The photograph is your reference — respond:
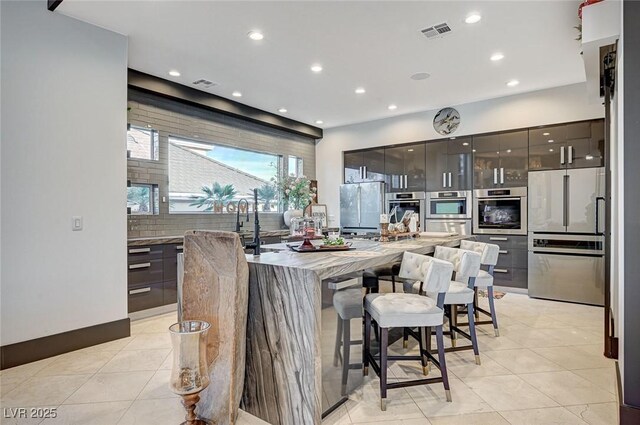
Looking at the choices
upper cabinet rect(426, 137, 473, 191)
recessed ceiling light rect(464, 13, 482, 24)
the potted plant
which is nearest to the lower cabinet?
upper cabinet rect(426, 137, 473, 191)

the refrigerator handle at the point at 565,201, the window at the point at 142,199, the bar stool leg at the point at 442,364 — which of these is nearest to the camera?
the bar stool leg at the point at 442,364

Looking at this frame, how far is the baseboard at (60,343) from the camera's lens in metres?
2.74

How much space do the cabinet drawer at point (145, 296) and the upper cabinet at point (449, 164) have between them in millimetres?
4374

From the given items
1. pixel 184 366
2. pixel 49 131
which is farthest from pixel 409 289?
pixel 49 131

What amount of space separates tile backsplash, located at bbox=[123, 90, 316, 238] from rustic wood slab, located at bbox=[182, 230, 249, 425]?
2.77 m

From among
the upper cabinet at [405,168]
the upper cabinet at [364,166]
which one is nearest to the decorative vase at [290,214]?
the upper cabinet at [364,166]

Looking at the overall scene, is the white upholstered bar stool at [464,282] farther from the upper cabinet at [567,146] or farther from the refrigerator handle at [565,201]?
the upper cabinet at [567,146]

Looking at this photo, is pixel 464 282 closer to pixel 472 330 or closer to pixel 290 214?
pixel 472 330

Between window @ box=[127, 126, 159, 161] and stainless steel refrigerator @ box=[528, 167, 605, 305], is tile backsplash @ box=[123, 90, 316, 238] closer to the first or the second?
window @ box=[127, 126, 159, 161]

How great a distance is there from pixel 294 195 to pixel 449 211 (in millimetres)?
2673

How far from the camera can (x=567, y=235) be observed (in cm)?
467

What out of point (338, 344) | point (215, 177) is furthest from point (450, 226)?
point (338, 344)

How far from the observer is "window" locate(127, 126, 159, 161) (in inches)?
172

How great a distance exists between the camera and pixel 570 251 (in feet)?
15.2
